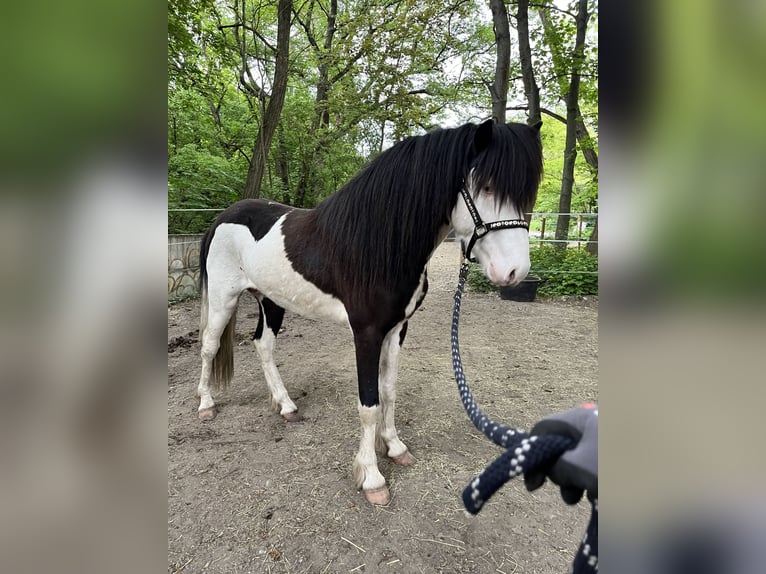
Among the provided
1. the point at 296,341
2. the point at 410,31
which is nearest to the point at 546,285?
the point at 296,341

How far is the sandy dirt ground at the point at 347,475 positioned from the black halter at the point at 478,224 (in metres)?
1.15

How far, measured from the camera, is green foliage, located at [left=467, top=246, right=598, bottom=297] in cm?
608

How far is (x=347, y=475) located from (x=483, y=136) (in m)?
1.70

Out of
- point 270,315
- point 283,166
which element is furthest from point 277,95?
point 270,315

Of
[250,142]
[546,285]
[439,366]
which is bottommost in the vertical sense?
[439,366]

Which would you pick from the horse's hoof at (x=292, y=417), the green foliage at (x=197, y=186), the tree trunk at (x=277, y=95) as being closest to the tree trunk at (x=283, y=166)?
the green foliage at (x=197, y=186)

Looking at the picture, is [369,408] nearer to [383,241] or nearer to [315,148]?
[383,241]

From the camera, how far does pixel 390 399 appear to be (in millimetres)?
2004

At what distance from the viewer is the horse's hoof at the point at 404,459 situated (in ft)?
6.53
